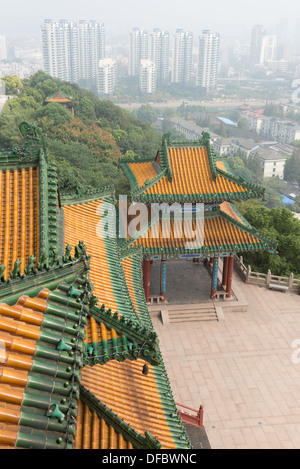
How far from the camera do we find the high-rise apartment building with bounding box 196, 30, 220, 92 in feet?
529

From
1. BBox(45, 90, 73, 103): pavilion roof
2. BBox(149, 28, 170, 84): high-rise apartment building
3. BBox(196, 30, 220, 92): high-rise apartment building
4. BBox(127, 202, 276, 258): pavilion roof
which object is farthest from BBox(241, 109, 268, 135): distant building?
BBox(127, 202, 276, 258): pavilion roof

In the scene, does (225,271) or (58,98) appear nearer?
(225,271)

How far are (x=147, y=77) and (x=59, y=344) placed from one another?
16032 cm

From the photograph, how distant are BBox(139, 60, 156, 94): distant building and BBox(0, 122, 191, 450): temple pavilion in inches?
6076

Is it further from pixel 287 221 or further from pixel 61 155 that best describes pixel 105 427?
pixel 61 155

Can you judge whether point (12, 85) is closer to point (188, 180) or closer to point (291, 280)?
point (188, 180)

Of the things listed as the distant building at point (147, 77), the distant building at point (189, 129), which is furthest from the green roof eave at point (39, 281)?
the distant building at point (147, 77)

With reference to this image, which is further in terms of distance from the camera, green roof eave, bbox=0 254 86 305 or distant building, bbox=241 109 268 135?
distant building, bbox=241 109 268 135

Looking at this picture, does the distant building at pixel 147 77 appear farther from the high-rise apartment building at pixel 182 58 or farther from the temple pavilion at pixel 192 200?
the temple pavilion at pixel 192 200

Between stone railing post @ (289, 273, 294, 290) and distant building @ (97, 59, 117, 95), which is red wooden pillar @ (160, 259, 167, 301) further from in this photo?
distant building @ (97, 59, 117, 95)

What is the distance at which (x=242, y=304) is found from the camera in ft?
63.5

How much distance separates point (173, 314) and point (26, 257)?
1312cm

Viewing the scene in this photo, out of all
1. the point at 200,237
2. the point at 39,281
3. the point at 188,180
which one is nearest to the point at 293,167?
the point at 188,180

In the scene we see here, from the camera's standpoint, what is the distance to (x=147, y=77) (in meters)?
154
